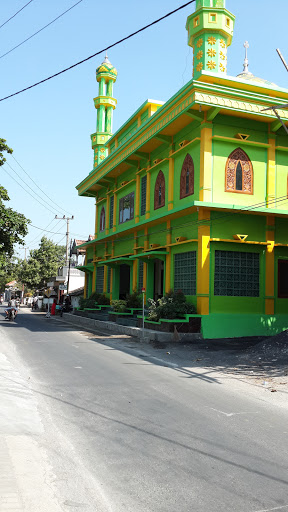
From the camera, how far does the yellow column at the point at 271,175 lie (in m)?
19.0

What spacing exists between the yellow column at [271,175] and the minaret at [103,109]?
1870 cm

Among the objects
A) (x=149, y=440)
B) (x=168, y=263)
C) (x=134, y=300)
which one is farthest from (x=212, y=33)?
(x=149, y=440)

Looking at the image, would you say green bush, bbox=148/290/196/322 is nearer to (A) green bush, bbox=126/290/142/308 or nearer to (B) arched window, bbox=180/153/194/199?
(B) arched window, bbox=180/153/194/199

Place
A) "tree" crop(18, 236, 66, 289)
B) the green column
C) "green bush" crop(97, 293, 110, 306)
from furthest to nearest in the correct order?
"tree" crop(18, 236, 66, 289) → the green column → "green bush" crop(97, 293, 110, 306)

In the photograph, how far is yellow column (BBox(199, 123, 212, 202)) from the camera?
17.9m

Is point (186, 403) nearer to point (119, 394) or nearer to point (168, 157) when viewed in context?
point (119, 394)

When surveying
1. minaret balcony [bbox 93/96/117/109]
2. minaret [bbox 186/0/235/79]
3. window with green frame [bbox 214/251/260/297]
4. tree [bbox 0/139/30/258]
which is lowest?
window with green frame [bbox 214/251/260/297]

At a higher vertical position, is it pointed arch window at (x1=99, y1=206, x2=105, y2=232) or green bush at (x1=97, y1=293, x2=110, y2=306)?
pointed arch window at (x1=99, y1=206, x2=105, y2=232)

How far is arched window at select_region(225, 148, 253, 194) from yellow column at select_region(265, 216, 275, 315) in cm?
172

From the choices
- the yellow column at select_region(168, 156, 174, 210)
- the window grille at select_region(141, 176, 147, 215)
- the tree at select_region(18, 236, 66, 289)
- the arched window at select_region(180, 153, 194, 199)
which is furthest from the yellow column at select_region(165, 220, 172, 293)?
the tree at select_region(18, 236, 66, 289)

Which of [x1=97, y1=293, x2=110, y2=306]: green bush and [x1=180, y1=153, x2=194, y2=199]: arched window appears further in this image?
[x1=97, y1=293, x2=110, y2=306]: green bush

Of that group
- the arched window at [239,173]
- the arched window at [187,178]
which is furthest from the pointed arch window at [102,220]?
the arched window at [239,173]

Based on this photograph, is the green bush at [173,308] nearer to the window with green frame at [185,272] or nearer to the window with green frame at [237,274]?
the window with green frame at [185,272]

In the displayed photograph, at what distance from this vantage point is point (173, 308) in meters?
17.6
